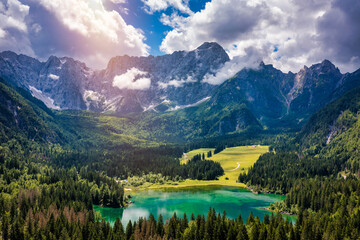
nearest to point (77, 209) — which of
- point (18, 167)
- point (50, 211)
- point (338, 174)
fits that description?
point (50, 211)

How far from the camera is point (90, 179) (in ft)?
563

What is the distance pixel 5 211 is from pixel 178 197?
9439cm

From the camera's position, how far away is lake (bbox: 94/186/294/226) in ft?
429

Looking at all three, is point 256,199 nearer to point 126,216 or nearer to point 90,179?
point 126,216

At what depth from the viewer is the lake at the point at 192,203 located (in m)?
131

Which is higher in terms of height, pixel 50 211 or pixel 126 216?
pixel 50 211

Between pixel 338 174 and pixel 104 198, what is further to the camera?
pixel 338 174

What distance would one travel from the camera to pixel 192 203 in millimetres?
150000

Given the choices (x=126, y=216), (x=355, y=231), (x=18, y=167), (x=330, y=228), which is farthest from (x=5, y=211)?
(x=355, y=231)

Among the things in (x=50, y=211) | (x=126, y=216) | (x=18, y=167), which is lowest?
(x=126, y=216)

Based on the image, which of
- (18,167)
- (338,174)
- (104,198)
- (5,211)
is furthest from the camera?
(338,174)

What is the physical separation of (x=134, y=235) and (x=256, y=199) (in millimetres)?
98731

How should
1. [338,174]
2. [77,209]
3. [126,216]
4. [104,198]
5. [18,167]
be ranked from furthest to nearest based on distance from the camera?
[338,174]
[18,167]
[104,198]
[126,216]
[77,209]

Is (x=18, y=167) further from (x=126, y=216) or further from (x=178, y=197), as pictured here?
(x=178, y=197)
